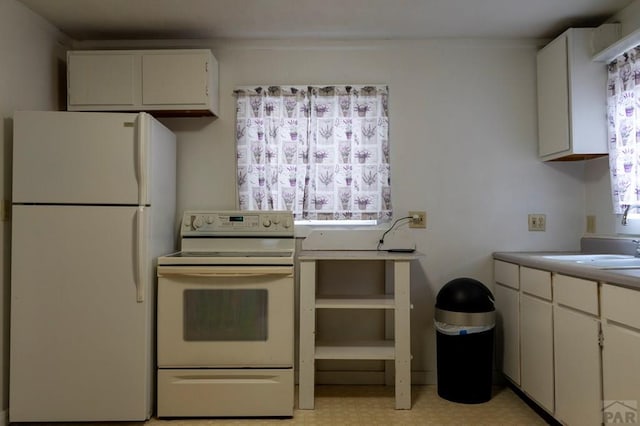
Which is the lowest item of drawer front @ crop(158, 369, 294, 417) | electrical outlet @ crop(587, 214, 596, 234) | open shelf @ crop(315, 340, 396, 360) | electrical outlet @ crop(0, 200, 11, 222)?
drawer front @ crop(158, 369, 294, 417)

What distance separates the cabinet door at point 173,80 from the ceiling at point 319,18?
0.77ft

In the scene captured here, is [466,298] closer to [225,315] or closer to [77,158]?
[225,315]

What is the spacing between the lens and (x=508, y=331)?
271 centimetres

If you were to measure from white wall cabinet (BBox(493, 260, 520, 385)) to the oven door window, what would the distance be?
1486 mm

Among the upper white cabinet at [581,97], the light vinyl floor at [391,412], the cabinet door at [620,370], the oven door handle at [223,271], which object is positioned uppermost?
the upper white cabinet at [581,97]

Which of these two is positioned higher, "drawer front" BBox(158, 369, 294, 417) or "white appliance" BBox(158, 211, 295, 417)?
"white appliance" BBox(158, 211, 295, 417)

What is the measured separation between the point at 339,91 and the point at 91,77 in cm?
158

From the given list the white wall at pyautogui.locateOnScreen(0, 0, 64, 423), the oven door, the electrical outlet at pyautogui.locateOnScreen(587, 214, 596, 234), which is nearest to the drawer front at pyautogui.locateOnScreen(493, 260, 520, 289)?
the electrical outlet at pyautogui.locateOnScreen(587, 214, 596, 234)

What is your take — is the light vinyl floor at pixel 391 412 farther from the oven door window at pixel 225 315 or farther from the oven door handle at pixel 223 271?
the oven door handle at pixel 223 271

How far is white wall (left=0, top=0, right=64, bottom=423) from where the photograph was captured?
7.49 feet

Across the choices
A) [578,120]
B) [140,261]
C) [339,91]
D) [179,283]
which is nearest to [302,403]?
[179,283]

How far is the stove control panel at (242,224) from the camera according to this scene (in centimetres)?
280

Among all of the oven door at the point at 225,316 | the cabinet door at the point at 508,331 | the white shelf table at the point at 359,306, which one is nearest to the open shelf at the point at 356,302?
the white shelf table at the point at 359,306

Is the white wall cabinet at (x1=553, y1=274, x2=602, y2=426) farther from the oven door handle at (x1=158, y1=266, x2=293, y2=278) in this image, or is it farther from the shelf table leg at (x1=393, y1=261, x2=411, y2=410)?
the oven door handle at (x1=158, y1=266, x2=293, y2=278)
